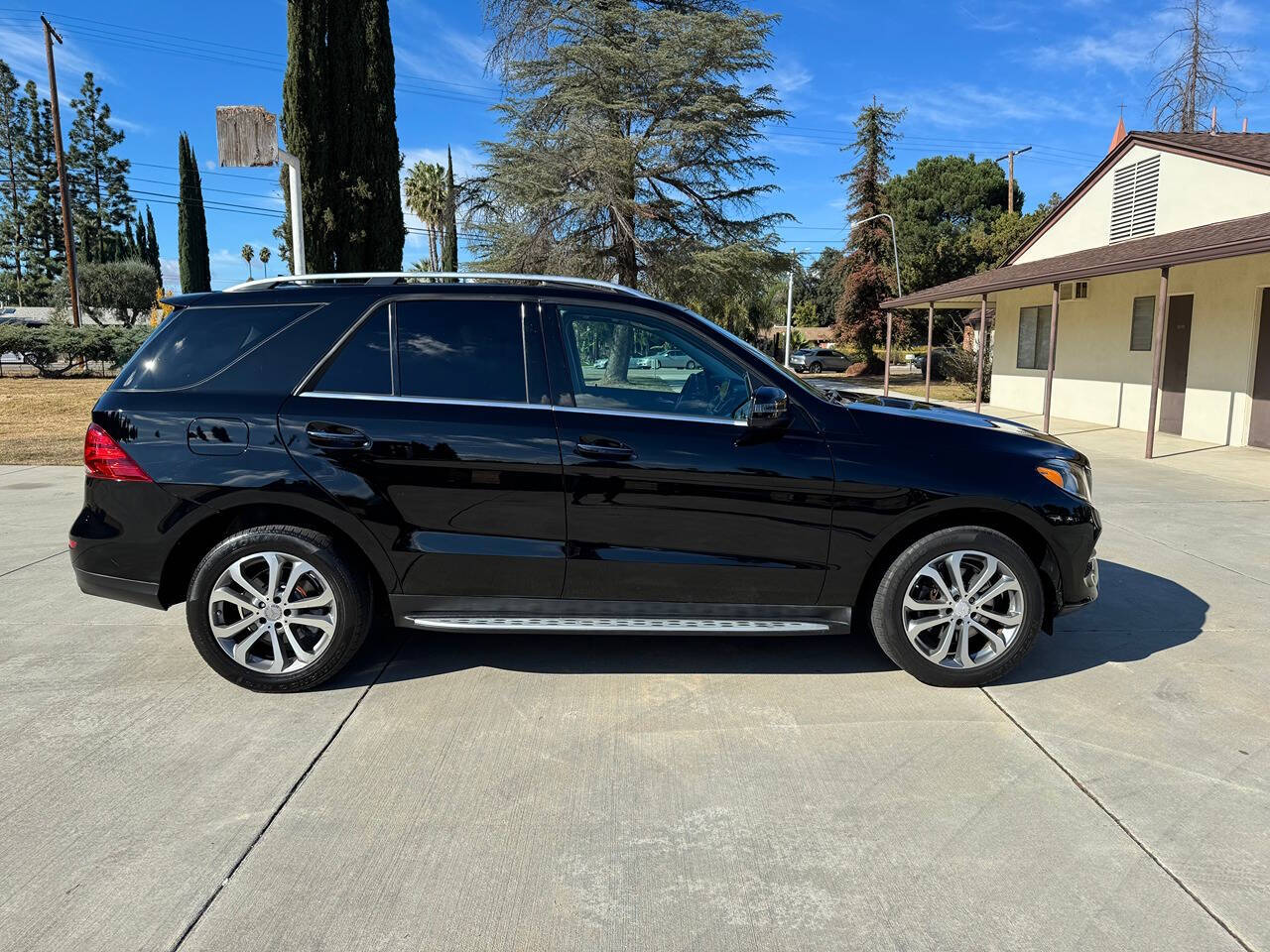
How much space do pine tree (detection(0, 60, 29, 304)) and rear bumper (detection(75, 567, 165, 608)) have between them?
2724 inches

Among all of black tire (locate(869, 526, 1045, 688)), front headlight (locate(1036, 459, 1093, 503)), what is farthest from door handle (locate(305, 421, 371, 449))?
front headlight (locate(1036, 459, 1093, 503))

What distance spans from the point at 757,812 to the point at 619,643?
1741mm

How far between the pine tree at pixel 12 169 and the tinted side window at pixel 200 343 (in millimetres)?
68996

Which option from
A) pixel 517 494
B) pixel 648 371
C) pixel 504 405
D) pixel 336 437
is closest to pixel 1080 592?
pixel 648 371

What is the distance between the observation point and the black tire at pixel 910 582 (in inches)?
153

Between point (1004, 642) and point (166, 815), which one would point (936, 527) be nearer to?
point (1004, 642)

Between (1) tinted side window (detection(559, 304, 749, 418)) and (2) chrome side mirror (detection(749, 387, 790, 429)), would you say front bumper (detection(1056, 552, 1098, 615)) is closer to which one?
(2) chrome side mirror (detection(749, 387, 790, 429))

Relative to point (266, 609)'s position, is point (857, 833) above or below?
below

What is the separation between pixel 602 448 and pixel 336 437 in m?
1.17

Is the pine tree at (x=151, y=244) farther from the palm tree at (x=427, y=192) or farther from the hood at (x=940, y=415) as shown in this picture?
the hood at (x=940, y=415)

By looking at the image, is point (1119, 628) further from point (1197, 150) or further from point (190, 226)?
point (190, 226)

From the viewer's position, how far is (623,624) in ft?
12.8

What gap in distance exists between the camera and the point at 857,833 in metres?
2.86

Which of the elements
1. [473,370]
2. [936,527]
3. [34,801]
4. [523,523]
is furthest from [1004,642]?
[34,801]
